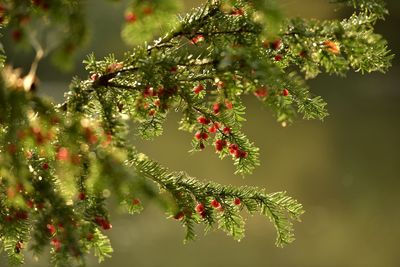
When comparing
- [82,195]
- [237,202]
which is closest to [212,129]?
[237,202]

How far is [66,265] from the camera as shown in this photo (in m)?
0.66

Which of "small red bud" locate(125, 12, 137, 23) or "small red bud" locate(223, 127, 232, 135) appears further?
"small red bud" locate(223, 127, 232, 135)

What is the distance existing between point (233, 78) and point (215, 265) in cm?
182

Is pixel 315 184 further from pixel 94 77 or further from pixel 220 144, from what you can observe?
pixel 94 77

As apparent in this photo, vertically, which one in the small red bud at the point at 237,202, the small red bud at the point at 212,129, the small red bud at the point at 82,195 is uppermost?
the small red bud at the point at 212,129

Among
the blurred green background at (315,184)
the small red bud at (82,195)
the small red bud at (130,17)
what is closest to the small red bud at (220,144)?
the small red bud at (82,195)

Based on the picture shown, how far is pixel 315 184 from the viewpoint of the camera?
330 centimetres

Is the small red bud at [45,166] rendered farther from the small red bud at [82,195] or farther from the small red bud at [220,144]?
the small red bud at [220,144]

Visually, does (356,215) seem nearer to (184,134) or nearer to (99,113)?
(184,134)

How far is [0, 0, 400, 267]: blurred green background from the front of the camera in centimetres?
253

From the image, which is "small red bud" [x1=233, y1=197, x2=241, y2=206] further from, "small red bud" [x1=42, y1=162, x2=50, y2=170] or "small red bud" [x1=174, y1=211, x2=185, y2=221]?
"small red bud" [x1=42, y1=162, x2=50, y2=170]

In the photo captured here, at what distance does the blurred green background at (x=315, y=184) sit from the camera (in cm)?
253

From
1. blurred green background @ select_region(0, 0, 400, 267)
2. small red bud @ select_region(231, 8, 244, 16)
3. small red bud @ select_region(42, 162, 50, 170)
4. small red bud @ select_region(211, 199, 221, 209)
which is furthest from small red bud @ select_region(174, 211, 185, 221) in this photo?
blurred green background @ select_region(0, 0, 400, 267)

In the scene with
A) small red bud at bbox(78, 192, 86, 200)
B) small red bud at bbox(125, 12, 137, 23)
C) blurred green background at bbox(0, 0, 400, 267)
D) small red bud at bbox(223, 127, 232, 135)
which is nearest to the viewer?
small red bud at bbox(125, 12, 137, 23)
